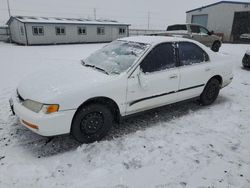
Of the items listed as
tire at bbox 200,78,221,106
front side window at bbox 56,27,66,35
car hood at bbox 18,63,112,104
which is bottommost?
tire at bbox 200,78,221,106

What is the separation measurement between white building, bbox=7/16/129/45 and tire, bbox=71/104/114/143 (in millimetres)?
20151

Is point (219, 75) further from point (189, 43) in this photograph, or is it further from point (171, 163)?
point (171, 163)

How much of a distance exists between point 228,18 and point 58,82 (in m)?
25.8

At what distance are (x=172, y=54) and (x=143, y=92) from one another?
1.07m

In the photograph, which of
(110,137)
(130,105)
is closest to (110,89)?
(130,105)

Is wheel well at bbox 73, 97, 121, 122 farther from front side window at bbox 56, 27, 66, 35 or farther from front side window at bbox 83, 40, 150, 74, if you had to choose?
front side window at bbox 56, 27, 66, 35

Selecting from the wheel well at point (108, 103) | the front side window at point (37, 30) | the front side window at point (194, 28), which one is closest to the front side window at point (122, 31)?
the front side window at point (37, 30)

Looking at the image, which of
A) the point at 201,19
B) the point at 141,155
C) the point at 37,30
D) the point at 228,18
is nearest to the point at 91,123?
the point at 141,155

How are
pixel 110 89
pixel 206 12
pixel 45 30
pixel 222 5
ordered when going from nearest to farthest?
1. pixel 110 89
2. pixel 45 30
3. pixel 222 5
4. pixel 206 12

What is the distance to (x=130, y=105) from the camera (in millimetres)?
3809

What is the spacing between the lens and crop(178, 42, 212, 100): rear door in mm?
4461

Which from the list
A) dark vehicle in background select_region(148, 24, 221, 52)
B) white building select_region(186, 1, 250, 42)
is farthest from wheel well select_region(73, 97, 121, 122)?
white building select_region(186, 1, 250, 42)

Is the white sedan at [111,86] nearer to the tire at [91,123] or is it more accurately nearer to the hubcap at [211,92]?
the tire at [91,123]

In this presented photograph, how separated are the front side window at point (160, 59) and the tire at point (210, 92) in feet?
4.27
